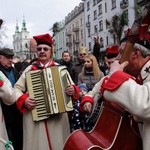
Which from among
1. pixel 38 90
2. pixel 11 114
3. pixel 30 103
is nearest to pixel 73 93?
pixel 38 90

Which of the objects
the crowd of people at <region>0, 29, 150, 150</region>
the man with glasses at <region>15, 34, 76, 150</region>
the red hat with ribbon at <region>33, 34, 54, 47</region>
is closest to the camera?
the crowd of people at <region>0, 29, 150, 150</region>

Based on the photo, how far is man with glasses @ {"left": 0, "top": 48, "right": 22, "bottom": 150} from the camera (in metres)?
5.17

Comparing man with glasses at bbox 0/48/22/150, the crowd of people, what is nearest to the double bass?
the crowd of people

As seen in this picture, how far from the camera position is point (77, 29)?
74.4 m

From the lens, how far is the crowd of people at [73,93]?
7.51ft

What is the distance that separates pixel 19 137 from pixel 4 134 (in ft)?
4.28

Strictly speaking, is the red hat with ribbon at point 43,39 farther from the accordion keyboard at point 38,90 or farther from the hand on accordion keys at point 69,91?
the hand on accordion keys at point 69,91

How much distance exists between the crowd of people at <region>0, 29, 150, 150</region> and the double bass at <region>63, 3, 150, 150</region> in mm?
103

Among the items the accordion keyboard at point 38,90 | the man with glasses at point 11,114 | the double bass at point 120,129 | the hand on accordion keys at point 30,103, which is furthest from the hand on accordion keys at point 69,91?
the double bass at point 120,129

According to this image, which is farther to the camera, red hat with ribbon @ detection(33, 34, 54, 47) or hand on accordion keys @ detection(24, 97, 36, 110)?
red hat with ribbon @ detection(33, 34, 54, 47)

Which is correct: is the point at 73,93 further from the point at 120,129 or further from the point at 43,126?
the point at 120,129

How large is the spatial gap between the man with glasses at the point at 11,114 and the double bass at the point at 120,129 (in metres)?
2.45

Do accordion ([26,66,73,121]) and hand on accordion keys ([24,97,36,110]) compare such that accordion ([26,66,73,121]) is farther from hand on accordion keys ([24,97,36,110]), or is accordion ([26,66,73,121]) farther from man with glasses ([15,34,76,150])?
man with glasses ([15,34,76,150])

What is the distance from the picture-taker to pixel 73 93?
426cm
